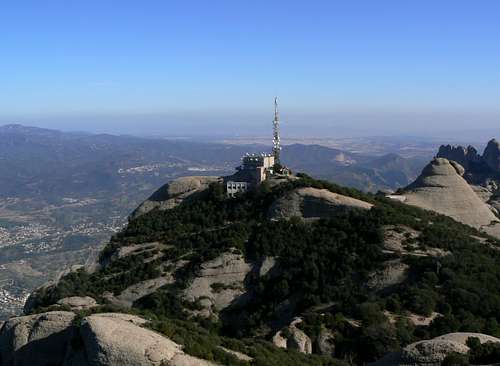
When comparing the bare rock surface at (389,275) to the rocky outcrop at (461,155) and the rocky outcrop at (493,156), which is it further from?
the rocky outcrop at (493,156)

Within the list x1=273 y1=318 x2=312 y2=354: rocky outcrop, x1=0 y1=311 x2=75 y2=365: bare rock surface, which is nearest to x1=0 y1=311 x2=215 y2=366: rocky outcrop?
x1=0 y1=311 x2=75 y2=365: bare rock surface

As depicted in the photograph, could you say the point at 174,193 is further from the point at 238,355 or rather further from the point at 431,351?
the point at 431,351

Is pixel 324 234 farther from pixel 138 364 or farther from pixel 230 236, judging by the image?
pixel 138 364

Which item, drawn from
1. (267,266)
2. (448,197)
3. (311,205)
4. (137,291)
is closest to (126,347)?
(137,291)

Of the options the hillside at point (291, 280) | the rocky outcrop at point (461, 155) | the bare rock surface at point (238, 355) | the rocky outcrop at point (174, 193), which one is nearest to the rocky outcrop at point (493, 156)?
the rocky outcrop at point (461, 155)

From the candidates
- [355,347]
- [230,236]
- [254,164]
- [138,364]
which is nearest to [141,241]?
[230,236]

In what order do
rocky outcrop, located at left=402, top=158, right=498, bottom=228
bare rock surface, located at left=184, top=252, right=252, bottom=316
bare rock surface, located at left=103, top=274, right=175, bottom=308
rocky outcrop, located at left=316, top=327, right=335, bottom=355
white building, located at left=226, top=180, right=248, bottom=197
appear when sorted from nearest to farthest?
rocky outcrop, located at left=316, top=327, right=335, bottom=355 → bare rock surface, located at left=184, top=252, right=252, bottom=316 → bare rock surface, located at left=103, top=274, right=175, bottom=308 → white building, located at left=226, top=180, right=248, bottom=197 → rocky outcrop, located at left=402, top=158, right=498, bottom=228

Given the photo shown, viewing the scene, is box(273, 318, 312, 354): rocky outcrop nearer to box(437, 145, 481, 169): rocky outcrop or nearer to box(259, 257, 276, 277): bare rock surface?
box(259, 257, 276, 277): bare rock surface
